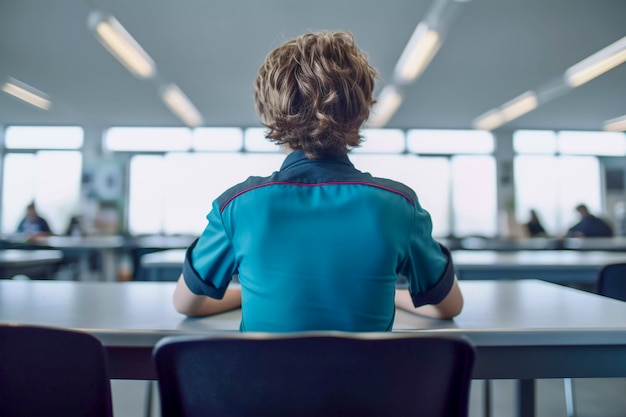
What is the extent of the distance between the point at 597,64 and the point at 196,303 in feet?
19.9

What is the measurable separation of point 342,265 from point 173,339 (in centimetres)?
29

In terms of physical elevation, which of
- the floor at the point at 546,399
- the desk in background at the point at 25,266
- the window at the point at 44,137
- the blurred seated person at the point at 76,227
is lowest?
the floor at the point at 546,399

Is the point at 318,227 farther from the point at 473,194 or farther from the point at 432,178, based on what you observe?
the point at 473,194

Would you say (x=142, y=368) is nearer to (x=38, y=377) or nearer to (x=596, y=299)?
(x=38, y=377)

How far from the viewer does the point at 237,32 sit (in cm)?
470

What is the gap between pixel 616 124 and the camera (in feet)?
27.7

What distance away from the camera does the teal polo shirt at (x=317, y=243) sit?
70 centimetres

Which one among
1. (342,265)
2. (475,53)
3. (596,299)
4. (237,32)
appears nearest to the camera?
(342,265)

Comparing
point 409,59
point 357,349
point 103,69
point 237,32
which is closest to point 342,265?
point 357,349

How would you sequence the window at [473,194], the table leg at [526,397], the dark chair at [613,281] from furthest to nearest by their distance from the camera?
the window at [473,194] → the dark chair at [613,281] → the table leg at [526,397]

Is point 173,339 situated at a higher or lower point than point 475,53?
lower

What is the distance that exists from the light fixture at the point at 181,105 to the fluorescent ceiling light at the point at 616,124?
7.63m

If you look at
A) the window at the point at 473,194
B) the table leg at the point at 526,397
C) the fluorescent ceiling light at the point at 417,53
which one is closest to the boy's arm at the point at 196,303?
the table leg at the point at 526,397

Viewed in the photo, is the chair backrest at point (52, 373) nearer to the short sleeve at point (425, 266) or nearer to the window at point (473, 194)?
the short sleeve at point (425, 266)
